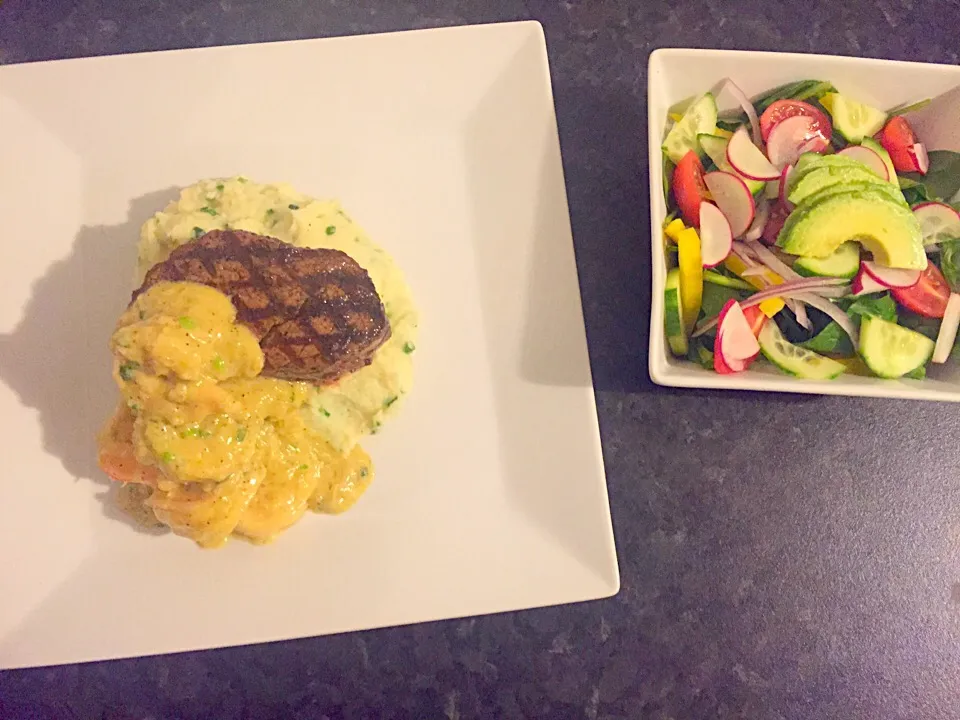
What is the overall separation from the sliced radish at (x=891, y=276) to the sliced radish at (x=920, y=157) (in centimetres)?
40

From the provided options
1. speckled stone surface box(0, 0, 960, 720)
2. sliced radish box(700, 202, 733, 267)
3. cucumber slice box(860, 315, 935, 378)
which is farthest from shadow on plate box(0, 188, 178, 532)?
cucumber slice box(860, 315, 935, 378)

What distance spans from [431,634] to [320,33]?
2.18 m

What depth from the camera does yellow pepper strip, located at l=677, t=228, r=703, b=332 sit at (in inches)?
83.3

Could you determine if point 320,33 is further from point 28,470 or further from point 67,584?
point 67,584

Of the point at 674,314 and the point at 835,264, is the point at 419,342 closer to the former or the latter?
the point at 674,314

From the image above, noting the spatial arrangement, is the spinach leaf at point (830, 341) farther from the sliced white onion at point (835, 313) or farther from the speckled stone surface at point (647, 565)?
the speckled stone surface at point (647, 565)

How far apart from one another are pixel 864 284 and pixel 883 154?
18.7 inches

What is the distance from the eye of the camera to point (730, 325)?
2047 millimetres

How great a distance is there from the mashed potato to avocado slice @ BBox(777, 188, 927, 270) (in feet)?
3.98

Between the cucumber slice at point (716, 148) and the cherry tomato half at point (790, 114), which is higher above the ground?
the cherry tomato half at point (790, 114)

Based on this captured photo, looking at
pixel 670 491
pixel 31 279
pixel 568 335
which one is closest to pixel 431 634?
pixel 670 491

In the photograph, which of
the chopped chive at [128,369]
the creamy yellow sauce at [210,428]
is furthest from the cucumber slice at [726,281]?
the chopped chive at [128,369]

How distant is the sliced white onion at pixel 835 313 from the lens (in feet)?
6.96

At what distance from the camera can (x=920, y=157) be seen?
224 centimetres
